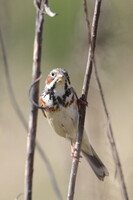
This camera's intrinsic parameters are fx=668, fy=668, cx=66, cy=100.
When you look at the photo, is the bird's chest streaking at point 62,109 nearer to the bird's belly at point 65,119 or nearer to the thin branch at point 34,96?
the bird's belly at point 65,119

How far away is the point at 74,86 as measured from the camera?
3865mm

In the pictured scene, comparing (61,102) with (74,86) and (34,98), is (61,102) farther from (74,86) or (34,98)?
(74,86)

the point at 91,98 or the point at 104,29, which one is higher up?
the point at 104,29

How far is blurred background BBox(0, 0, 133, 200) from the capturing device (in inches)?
88.0

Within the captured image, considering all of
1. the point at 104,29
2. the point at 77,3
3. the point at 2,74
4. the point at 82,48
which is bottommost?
the point at 82,48

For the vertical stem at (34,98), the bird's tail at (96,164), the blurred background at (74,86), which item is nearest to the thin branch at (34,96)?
the vertical stem at (34,98)

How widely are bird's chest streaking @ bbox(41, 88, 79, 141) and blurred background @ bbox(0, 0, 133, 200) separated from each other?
9cm

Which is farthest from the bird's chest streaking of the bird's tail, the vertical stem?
the vertical stem

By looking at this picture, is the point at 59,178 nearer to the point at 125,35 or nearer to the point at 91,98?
the point at 125,35

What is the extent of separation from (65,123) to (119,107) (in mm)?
1883

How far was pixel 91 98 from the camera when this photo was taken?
2.24 m

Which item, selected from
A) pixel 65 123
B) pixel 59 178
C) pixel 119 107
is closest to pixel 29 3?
pixel 119 107

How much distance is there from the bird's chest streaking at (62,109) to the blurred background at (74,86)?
9 cm

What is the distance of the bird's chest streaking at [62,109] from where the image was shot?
8.68 feet
